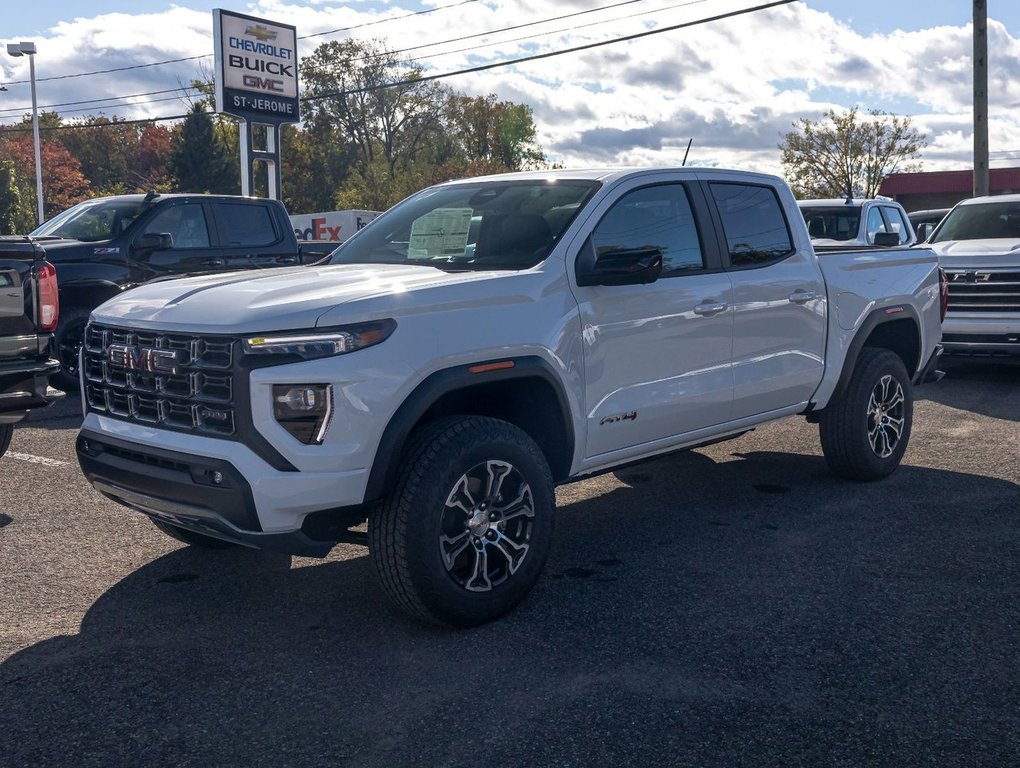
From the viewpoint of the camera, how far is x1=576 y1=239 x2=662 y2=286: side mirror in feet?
15.7

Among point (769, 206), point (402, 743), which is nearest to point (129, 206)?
point (769, 206)

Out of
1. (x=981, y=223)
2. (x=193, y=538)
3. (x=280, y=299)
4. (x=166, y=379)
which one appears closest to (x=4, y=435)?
(x=193, y=538)

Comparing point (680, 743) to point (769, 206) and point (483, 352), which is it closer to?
point (483, 352)

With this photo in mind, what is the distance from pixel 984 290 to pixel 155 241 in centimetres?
845

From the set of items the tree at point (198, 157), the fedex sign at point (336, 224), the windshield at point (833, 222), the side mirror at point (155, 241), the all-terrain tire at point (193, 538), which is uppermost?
the tree at point (198, 157)

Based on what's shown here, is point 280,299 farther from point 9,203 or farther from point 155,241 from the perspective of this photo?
point 9,203

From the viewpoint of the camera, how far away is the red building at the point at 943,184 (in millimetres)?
54469

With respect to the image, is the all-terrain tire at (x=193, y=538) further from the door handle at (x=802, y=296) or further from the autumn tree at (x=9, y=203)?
the autumn tree at (x=9, y=203)

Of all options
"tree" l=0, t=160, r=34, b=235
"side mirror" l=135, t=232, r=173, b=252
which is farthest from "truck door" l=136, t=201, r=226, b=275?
"tree" l=0, t=160, r=34, b=235

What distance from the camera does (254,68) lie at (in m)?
27.5

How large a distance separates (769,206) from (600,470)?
2154 millimetres

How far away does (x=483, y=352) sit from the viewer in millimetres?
4445

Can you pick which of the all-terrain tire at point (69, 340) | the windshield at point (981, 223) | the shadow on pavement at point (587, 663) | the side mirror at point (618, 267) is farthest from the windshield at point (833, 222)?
the side mirror at point (618, 267)

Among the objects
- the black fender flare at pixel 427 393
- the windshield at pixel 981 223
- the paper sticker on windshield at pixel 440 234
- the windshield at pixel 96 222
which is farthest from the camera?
the windshield at pixel 981 223
